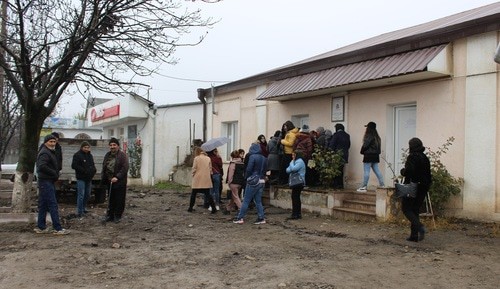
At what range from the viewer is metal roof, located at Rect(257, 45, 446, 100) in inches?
378

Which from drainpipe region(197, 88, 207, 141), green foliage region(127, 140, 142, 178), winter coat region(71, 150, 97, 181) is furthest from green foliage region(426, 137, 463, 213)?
green foliage region(127, 140, 142, 178)

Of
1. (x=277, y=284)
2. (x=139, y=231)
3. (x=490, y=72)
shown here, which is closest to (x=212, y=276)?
(x=277, y=284)

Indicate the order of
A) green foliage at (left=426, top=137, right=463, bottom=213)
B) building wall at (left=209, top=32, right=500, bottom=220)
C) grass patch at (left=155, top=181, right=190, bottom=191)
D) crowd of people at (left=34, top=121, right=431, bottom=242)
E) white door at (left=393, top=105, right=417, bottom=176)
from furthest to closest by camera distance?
grass patch at (left=155, top=181, right=190, bottom=191), white door at (left=393, top=105, right=417, bottom=176), green foliage at (left=426, top=137, right=463, bottom=213), building wall at (left=209, top=32, right=500, bottom=220), crowd of people at (left=34, top=121, right=431, bottom=242)

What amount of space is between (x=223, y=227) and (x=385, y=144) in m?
4.45

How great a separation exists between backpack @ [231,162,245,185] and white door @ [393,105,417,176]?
3668mm

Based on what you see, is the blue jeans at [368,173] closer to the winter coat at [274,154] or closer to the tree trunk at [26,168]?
the winter coat at [274,154]

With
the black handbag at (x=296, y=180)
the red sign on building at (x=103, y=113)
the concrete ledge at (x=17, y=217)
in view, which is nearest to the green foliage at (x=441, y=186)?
the black handbag at (x=296, y=180)

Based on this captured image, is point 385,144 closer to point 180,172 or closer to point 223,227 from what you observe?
point 223,227

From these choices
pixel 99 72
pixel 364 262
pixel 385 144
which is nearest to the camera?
pixel 364 262

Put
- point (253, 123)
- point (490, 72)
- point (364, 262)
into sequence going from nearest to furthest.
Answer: point (364, 262), point (490, 72), point (253, 123)

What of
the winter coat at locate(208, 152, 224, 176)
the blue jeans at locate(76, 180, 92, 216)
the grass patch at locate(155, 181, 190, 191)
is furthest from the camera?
the grass patch at locate(155, 181, 190, 191)

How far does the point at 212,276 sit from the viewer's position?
19.2ft

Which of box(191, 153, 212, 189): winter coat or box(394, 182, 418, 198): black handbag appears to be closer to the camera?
box(394, 182, 418, 198): black handbag

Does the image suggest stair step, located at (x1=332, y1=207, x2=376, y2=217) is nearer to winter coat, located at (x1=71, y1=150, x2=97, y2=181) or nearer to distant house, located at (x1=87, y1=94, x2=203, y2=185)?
winter coat, located at (x1=71, y1=150, x2=97, y2=181)
